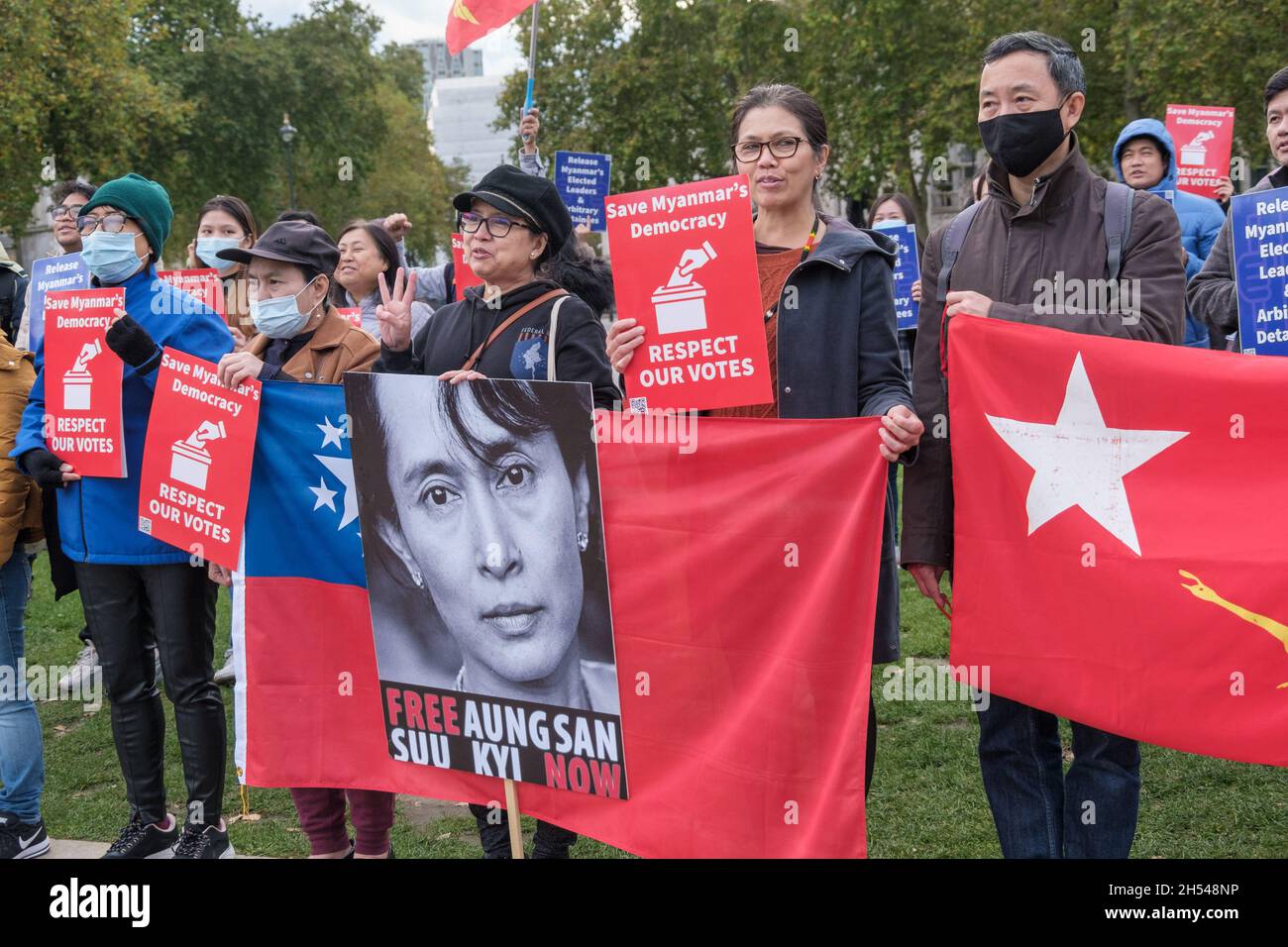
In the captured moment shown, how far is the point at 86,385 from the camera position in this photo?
15.1 ft

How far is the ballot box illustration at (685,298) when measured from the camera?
3.58 metres

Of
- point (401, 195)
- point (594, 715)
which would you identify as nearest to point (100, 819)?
point (594, 715)

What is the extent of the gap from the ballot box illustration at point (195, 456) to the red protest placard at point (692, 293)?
5.15 ft

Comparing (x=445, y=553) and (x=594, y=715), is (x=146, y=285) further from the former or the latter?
(x=594, y=715)

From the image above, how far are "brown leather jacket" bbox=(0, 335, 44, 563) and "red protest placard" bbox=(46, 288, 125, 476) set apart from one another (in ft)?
1.09

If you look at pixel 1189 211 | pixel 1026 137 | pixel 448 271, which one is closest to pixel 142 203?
pixel 1026 137

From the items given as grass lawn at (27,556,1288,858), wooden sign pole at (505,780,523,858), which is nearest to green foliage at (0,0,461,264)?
grass lawn at (27,556,1288,858)

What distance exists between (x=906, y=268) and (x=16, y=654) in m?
6.13

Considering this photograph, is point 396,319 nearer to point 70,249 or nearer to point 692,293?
point 692,293

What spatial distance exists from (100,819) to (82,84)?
2327 cm

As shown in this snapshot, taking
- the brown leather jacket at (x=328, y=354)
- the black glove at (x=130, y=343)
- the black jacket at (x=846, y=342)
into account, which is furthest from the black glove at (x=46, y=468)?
the black jacket at (x=846, y=342)

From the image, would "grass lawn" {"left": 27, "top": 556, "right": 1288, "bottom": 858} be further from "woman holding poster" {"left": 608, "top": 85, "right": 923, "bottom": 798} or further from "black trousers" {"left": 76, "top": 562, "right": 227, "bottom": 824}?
"woman holding poster" {"left": 608, "top": 85, "right": 923, "bottom": 798}

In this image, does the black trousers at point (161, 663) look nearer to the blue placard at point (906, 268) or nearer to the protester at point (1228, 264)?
the protester at point (1228, 264)

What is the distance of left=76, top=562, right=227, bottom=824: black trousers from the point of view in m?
4.59
